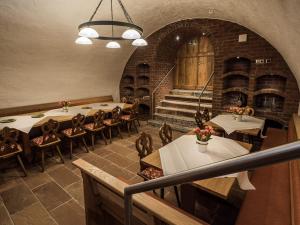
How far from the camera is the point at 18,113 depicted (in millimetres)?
4711

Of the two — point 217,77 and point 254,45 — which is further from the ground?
point 254,45

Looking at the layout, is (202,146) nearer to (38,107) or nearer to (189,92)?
(189,92)

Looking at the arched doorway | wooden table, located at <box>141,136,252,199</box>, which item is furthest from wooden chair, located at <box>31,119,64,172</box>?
the arched doorway

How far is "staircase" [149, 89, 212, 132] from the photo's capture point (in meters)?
5.52

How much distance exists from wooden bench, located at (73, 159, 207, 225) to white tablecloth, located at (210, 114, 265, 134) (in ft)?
7.73

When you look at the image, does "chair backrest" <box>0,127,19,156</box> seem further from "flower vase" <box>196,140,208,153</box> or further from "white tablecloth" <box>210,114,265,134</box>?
"white tablecloth" <box>210,114,265,134</box>

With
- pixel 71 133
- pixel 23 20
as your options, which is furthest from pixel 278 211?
pixel 23 20

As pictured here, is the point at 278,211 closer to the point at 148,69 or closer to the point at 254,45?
the point at 254,45

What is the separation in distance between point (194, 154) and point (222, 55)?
11.8 ft

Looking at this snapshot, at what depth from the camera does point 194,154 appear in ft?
7.15

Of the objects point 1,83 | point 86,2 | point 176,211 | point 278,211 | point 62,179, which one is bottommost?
point 62,179

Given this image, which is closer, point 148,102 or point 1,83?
point 1,83

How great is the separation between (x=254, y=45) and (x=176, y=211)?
4.58m

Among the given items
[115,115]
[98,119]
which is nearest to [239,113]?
[115,115]
